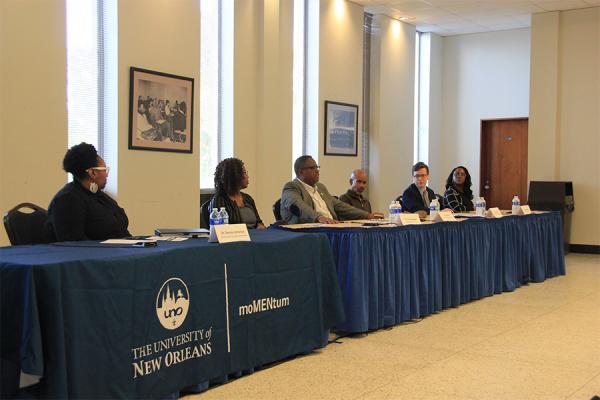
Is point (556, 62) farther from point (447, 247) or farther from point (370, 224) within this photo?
point (370, 224)

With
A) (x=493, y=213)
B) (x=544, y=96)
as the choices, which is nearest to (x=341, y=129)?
(x=544, y=96)

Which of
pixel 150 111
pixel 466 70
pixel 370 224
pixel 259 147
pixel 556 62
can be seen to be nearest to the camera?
pixel 370 224

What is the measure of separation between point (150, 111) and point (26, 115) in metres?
A: 1.30

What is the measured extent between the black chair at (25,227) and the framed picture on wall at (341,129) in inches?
226

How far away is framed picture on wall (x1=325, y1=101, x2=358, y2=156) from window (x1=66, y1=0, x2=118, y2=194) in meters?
3.50

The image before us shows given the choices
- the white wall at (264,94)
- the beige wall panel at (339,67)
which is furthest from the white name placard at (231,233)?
the beige wall panel at (339,67)

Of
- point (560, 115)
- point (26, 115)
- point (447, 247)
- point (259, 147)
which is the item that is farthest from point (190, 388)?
point (560, 115)

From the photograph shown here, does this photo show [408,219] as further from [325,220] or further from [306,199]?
[306,199]

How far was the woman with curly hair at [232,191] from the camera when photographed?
478 cm

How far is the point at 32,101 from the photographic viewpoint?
552cm

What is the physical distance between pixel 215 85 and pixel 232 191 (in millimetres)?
3057

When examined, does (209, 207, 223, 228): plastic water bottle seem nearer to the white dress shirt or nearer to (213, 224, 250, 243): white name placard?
(213, 224, 250, 243): white name placard

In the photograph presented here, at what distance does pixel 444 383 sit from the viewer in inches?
138

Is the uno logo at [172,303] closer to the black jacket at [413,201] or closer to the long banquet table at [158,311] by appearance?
the long banquet table at [158,311]
